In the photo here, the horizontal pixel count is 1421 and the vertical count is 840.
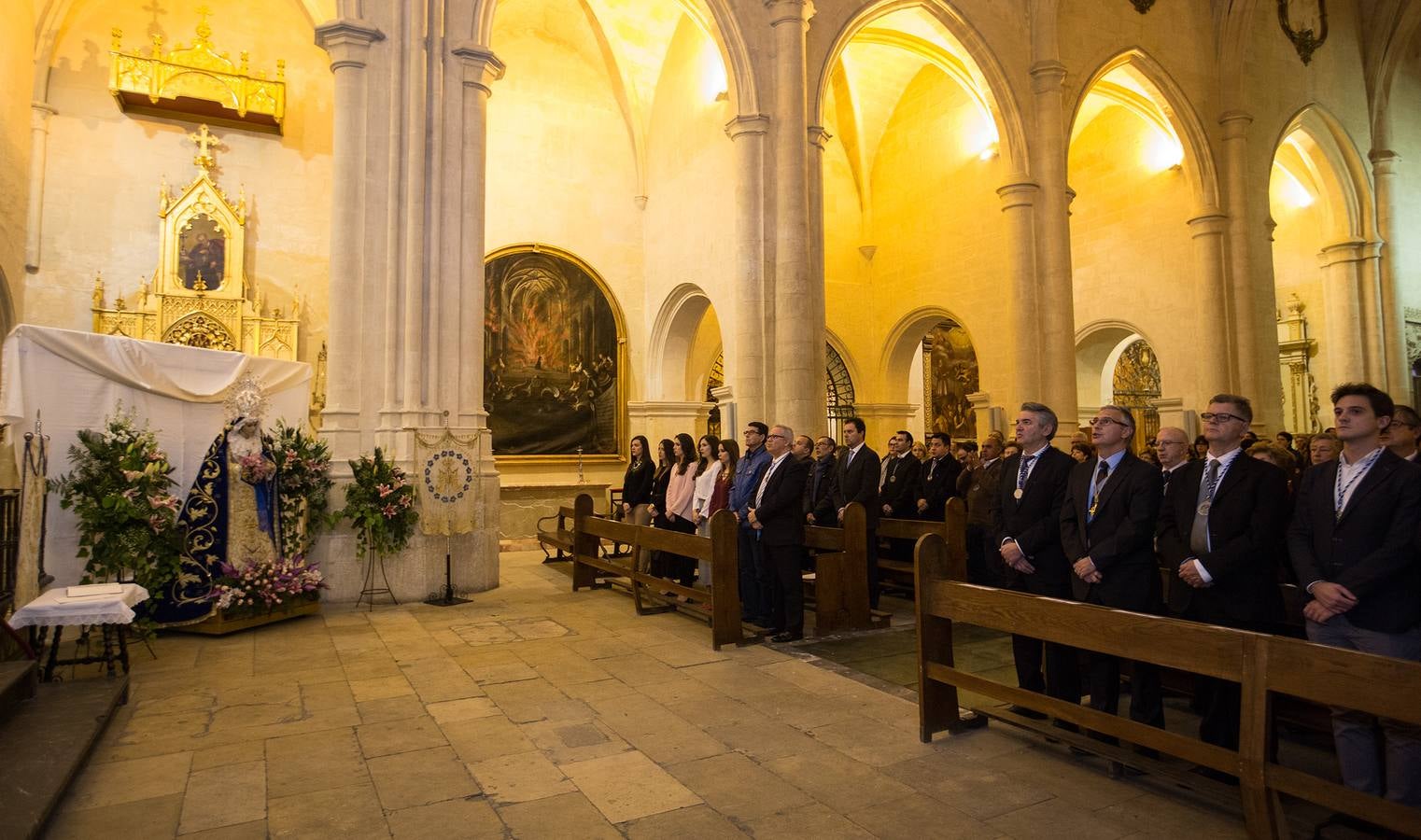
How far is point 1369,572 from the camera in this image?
9.23ft

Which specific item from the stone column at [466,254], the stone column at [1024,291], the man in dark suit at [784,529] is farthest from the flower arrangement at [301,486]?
the stone column at [1024,291]

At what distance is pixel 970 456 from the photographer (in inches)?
332

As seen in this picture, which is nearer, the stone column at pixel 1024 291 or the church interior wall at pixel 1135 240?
the stone column at pixel 1024 291

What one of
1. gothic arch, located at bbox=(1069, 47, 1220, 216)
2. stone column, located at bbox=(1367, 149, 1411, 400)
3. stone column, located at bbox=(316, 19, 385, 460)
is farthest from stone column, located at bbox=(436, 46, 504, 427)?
stone column, located at bbox=(1367, 149, 1411, 400)

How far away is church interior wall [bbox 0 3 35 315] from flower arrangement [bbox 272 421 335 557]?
5224 millimetres

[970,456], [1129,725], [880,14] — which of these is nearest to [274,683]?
[1129,725]

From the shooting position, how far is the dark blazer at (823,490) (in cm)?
700

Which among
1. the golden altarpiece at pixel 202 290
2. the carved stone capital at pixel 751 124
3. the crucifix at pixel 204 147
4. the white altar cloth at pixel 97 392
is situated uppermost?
the crucifix at pixel 204 147

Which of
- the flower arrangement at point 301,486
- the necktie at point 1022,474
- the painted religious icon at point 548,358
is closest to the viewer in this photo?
the necktie at point 1022,474

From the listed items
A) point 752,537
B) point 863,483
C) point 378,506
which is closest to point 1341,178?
point 863,483

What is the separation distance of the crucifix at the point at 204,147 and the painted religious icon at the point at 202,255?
696 millimetres

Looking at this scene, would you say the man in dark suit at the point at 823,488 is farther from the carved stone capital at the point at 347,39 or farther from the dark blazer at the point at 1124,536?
the carved stone capital at the point at 347,39

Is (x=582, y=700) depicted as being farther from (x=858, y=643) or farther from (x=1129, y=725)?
(x=1129, y=725)

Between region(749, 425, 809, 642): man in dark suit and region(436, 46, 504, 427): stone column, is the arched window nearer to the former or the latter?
region(436, 46, 504, 427): stone column
